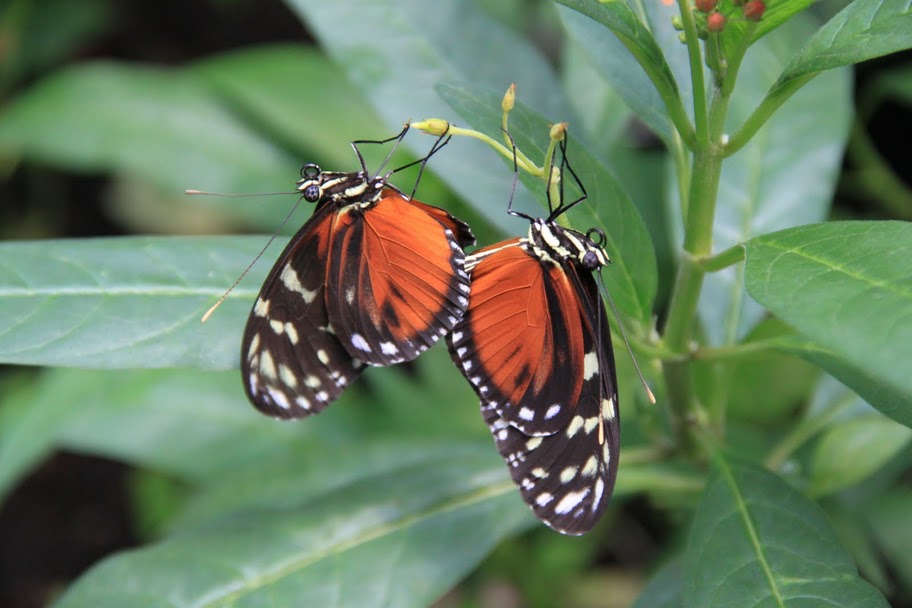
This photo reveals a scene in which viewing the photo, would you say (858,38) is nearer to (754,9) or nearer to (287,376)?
(754,9)

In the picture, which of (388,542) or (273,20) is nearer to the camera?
(388,542)

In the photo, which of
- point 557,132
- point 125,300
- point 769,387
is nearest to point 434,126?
point 557,132

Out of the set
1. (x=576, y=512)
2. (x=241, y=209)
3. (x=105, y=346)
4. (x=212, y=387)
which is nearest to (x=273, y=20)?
(x=241, y=209)

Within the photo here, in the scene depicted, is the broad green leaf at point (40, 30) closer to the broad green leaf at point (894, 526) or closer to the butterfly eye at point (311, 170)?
the butterfly eye at point (311, 170)

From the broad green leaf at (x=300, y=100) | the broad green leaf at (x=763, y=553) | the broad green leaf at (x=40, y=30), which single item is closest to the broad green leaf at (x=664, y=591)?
the broad green leaf at (x=763, y=553)

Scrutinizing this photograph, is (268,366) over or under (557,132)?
under

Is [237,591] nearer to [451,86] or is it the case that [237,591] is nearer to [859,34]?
[451,86]
